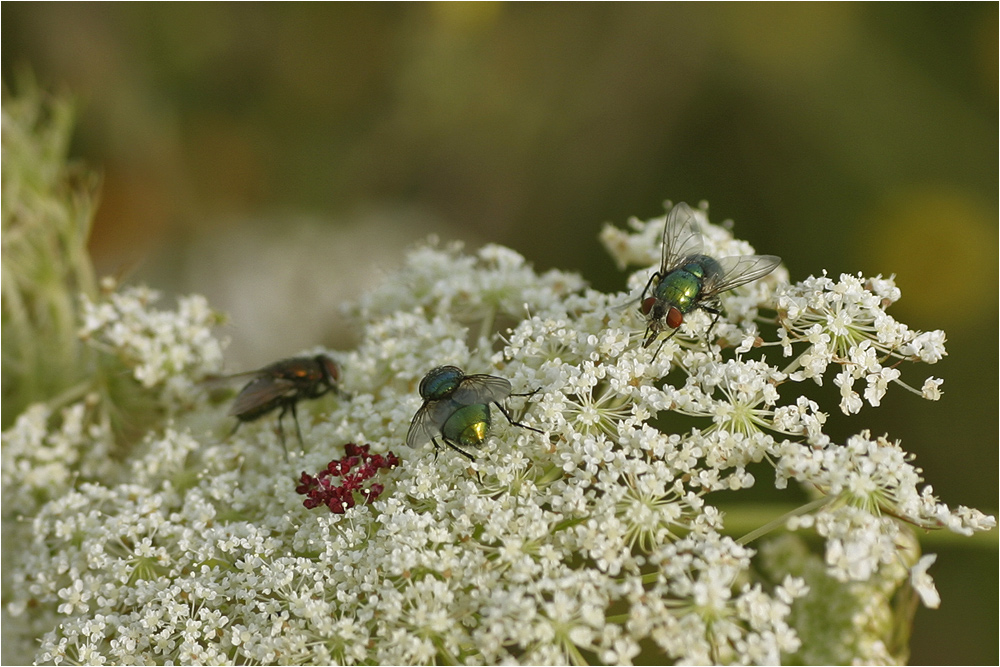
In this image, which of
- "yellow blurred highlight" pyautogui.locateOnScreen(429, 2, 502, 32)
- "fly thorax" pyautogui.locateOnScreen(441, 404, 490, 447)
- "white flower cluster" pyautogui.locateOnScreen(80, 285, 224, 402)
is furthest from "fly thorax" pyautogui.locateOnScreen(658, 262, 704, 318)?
"yellow blurred highlight" pyautogui.locateOnScreen(429, 2, 502, 32)

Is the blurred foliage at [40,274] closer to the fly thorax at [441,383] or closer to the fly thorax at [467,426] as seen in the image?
the fly thorax at [441,383]

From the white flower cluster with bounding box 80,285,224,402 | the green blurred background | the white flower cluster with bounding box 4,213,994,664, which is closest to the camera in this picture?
the white flower cluster with bounding box 4,213,994,664

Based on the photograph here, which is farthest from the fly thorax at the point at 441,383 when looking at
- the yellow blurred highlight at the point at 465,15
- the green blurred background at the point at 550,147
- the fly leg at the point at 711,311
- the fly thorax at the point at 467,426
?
the yellow blurred highlight at the point at 465,15

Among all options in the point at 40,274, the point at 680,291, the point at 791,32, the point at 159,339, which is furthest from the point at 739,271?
the point at 791,32

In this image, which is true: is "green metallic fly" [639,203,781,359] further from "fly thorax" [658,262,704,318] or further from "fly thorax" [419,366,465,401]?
"fly thorax" [419,366,465,401]

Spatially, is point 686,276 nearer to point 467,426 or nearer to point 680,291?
point 680,291
